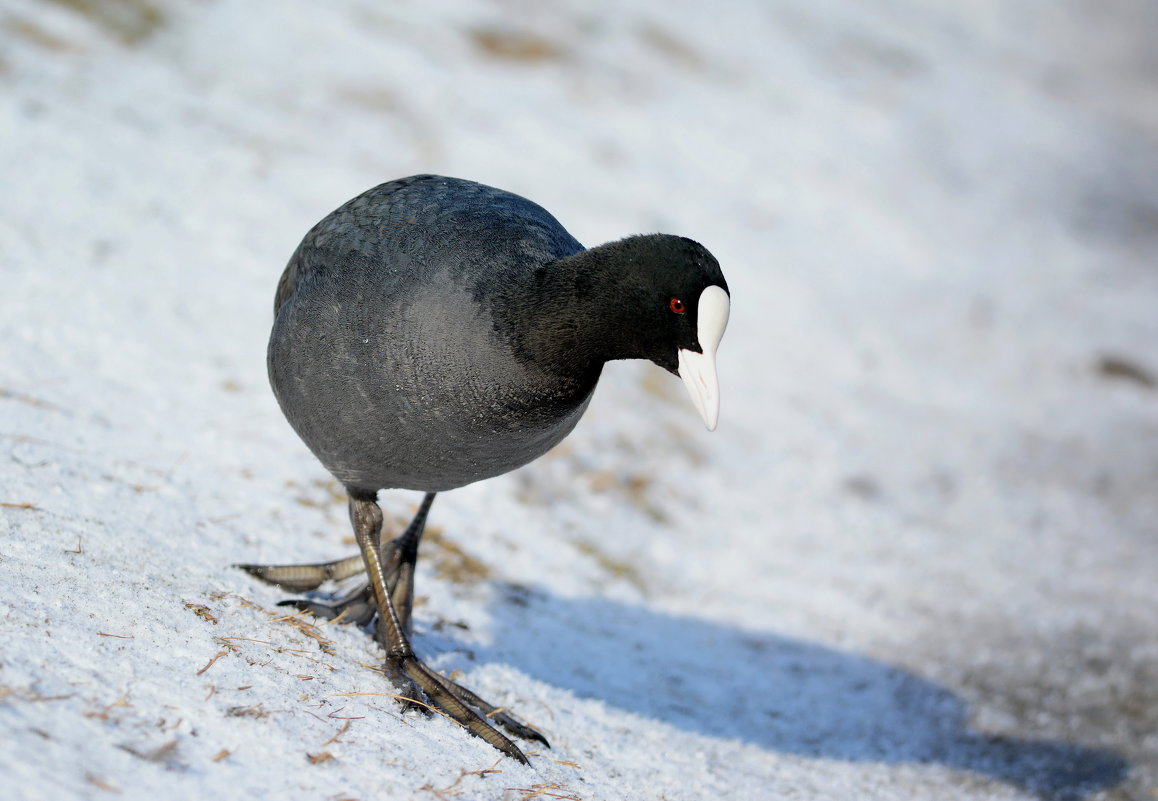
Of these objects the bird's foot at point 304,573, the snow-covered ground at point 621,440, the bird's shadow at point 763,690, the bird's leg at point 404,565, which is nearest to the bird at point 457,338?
the bird's leg at point 404,565

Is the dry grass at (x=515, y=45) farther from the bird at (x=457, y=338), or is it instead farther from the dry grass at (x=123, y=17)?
the bird at (x=457, y=338)

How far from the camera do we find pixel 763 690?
597cm

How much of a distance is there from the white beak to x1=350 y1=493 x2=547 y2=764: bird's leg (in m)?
1.46

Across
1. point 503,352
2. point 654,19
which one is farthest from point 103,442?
point 654,19

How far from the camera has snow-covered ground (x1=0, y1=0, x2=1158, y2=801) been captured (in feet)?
11.9

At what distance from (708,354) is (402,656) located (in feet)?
5.75

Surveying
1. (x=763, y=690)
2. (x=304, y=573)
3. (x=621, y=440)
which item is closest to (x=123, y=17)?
(x=621, y=440)

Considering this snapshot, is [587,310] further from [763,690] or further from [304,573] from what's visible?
[763,690]

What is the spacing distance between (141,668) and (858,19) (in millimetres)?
17362

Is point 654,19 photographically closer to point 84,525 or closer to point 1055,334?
point 1055,334

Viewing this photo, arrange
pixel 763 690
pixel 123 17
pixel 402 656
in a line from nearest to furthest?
pixel 402 656 → pixel 763 690 → pixel 123 17

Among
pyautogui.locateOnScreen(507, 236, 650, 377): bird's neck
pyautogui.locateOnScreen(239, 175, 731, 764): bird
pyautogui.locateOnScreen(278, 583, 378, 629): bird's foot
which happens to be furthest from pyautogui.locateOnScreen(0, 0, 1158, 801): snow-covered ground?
pyautogui.locateOnScreen(507, 236, 650, 377): bird's neck

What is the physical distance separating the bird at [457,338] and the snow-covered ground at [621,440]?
75cm

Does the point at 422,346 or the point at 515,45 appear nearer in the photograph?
the point at 422,346
